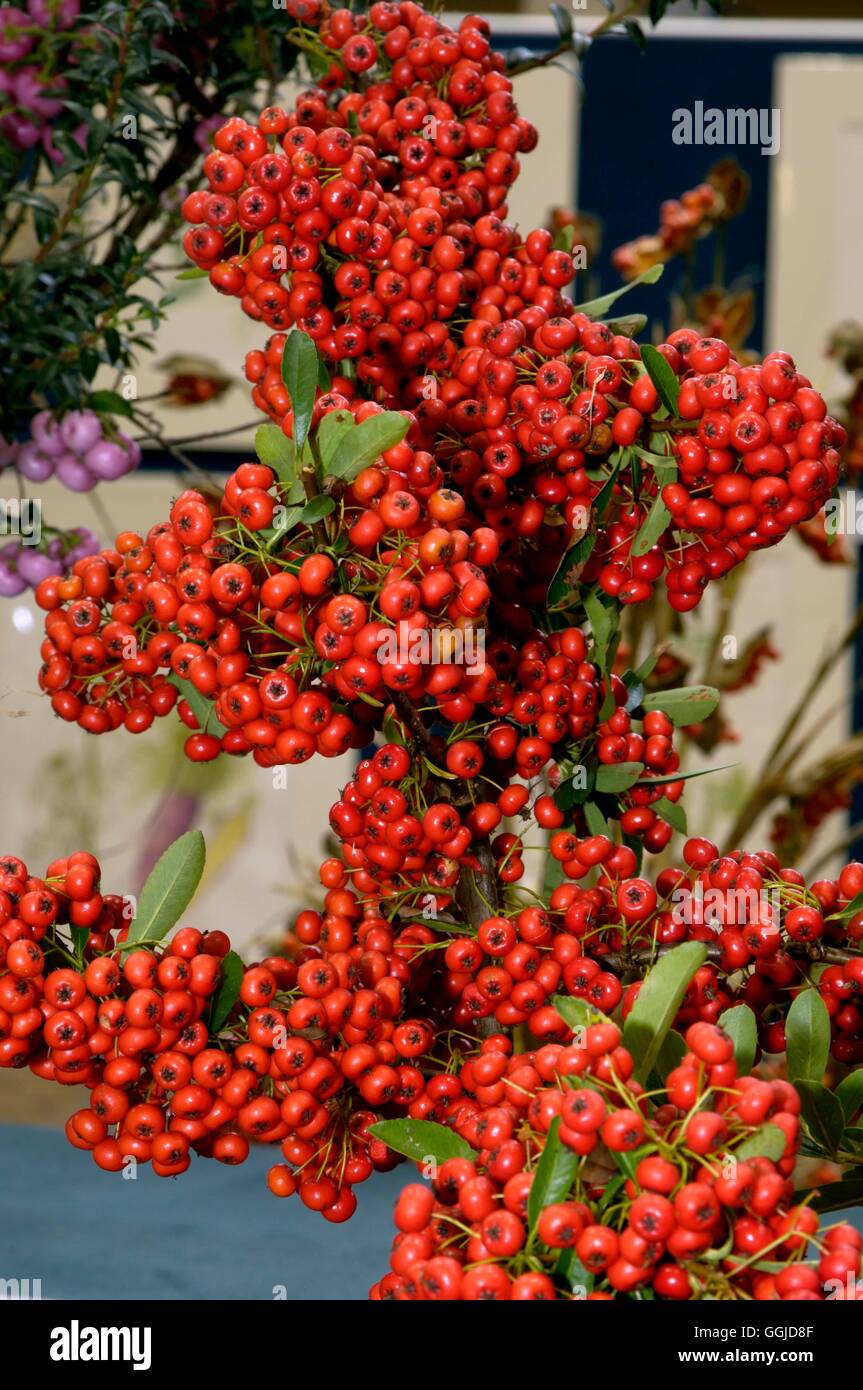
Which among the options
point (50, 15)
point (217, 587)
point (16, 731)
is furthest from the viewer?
point (16, 731)

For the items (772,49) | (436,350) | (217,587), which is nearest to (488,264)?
(436,350)

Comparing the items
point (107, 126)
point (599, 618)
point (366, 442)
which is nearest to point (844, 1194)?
point (599, 618)

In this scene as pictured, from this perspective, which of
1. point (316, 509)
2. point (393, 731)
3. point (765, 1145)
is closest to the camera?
point (765, 1145)

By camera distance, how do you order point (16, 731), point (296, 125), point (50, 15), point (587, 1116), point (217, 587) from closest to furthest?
1. point (587, 1116)
2. point (217, 587)
3. point (296, 125)
4. point (50, 15)
5. point (16, 731)

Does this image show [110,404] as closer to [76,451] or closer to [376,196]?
[76,451]

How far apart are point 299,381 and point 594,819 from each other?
281mm

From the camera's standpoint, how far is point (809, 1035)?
636 millimetres

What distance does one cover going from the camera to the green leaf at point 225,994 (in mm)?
646

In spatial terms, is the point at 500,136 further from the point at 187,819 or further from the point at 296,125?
the point at 187,819

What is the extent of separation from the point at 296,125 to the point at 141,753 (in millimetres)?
Result: 1353

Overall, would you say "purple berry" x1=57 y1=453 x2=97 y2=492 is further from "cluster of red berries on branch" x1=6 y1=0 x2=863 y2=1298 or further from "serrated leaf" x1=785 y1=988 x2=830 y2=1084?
"serrated leaf" x1=785 y1=988 x2=830 y2=1084

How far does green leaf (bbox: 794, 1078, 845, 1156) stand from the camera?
0.63 metres

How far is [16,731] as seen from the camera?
6.45ft
